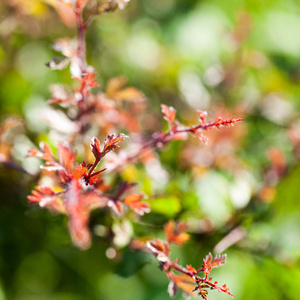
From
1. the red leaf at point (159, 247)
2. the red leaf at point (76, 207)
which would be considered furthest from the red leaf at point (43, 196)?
the red leaf at point (159, 247)

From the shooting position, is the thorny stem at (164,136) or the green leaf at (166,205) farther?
the green leaf at (166,205)

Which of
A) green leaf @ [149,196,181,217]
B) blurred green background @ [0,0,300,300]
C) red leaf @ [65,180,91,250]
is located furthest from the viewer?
blurred green background @ [0,0,300,300]

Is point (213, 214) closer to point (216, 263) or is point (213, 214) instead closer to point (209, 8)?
point (216, 263)

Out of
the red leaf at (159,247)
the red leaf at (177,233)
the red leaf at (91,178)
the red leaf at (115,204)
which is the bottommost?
the red leaf at (177,233)

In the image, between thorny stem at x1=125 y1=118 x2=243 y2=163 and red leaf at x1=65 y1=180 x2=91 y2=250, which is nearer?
red leaf at x1=65 y1=180 x2=91 y2=250

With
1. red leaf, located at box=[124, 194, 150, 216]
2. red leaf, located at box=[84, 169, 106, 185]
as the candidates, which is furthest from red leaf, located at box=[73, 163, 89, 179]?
red leaf, located at box=[124, 194, 150, 216]

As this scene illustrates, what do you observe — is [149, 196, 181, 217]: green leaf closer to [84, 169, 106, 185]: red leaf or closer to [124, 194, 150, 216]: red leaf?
[124, 194, 150, 216]: red leaf

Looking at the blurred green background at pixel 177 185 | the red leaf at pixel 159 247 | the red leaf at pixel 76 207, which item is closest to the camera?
the red leaf at pixel 76 207

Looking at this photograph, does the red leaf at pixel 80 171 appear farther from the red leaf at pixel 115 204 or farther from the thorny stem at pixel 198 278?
the thorny stem at pixel 198 278

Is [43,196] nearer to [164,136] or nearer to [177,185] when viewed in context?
[164,136]
